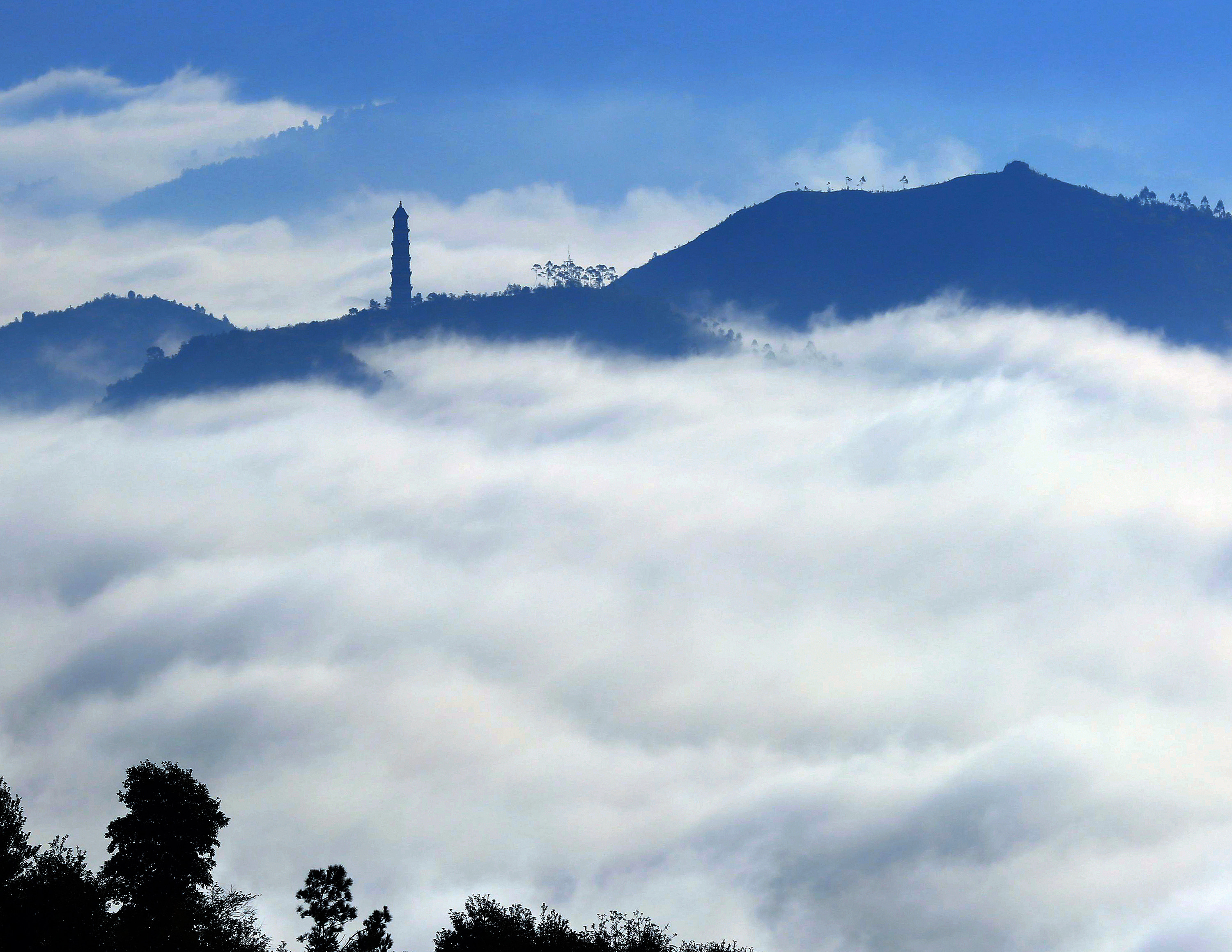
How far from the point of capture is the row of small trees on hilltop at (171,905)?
64.7m

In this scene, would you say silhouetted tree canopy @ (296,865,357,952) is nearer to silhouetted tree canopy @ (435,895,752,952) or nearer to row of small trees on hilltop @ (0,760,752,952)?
row of small trees on hilltop @ (0,760,752,952)

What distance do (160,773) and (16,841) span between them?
916 centimetres

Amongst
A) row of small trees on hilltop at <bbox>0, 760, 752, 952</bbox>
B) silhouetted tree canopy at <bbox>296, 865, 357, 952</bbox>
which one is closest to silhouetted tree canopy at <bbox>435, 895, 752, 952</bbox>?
row of small trees on hilltop at <bbox>0, 760, 752, 952</bbox>

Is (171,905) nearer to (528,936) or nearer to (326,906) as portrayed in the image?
(326,906)

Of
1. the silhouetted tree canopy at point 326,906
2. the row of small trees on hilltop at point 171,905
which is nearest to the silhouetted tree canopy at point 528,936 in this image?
the row of small trees on hilltop at point 171,905

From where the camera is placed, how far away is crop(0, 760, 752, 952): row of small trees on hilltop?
212 feet

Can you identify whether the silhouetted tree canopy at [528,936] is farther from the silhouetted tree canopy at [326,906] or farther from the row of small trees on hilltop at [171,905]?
the silhouetted tree canopy at [326,906]

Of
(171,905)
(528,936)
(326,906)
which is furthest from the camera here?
(326,906)

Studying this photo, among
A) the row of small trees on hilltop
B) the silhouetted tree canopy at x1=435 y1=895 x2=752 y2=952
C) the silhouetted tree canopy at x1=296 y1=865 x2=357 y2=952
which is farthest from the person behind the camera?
the silhouetted tree canopy at x1=296 y1=865 x2=357 y2=952

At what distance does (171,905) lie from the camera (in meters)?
71.2

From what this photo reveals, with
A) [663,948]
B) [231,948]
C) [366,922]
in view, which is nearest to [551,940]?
[663,948]

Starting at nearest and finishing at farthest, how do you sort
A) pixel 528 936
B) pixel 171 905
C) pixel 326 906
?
pixel 171 905
pixel 528 936
pixel 326 906

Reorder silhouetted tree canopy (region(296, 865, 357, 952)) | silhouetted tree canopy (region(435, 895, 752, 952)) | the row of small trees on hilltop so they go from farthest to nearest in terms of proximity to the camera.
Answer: silhouetted tree canopy (region(296, 865, 357, 952)) < silhouetted tree canopy (region(435, 895, 752, 952)) < the row of small trees on hilltop

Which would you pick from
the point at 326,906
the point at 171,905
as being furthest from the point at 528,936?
the point at 171,905
